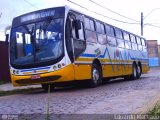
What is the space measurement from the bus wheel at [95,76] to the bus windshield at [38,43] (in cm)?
241

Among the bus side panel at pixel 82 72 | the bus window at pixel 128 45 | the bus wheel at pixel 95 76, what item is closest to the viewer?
the bus side panel at pixel 82 72

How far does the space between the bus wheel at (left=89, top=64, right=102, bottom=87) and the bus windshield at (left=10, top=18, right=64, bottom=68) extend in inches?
95.1

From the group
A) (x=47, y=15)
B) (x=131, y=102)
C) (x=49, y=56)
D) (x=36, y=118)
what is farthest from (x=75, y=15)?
(x=36, y=118)

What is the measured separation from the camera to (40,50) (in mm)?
14258

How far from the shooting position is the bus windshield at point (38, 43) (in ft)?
46.3

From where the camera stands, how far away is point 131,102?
9641 mm

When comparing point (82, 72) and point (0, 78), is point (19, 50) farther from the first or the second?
point (0, 78)

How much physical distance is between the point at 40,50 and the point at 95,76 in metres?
2.96

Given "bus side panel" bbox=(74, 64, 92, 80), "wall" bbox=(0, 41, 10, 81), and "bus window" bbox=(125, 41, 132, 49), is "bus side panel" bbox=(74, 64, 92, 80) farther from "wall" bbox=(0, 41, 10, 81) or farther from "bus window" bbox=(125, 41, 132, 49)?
"wall" bbox=(0, 41, 10, 81)

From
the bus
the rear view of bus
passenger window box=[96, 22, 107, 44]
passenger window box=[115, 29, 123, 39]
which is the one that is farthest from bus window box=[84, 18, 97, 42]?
passenger window box=[115, 29, 123, 39]

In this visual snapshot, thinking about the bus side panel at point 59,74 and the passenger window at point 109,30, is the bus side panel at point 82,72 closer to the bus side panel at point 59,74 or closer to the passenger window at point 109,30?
the bus side panel at point 59,74

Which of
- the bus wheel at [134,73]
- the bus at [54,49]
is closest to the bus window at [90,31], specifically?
the bus at [54,49]

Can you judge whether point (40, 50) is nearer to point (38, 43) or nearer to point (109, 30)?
point (38, 43)

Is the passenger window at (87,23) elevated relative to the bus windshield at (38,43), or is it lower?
elevated
